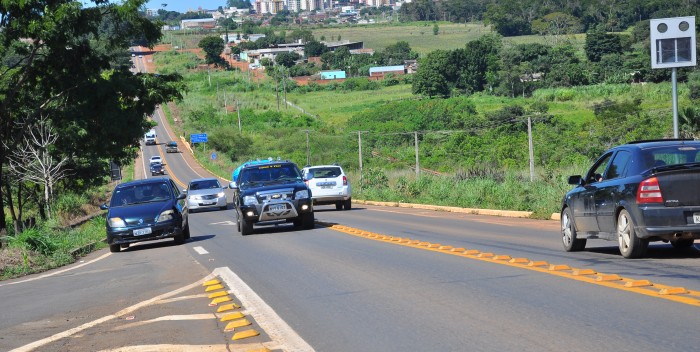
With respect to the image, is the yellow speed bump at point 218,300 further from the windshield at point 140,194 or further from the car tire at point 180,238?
the windshield at point 140,194

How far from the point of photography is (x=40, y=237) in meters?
21.2

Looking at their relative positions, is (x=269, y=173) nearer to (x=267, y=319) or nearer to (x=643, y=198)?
(x=643, y=198)

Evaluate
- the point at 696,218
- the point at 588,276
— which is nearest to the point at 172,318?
the point at 588,276

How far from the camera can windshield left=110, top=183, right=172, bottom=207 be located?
22.8m

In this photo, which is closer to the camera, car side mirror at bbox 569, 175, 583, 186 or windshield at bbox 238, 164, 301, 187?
car side mirror at bbox 569, 175, 583, 186

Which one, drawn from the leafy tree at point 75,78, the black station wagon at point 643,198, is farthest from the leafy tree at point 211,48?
the black station wagon at point 643,198

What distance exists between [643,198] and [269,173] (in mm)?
13134

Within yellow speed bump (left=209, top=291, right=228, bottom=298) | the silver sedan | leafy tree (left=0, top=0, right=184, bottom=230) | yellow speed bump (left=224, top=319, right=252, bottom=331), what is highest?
leafy tree (left=0, top=0, right=184, bottom=230)

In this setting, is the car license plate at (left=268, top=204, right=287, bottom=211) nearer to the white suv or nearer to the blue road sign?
the white suv

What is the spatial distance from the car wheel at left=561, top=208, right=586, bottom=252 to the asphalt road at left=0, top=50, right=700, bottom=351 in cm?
15

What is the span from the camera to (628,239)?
42.0 ft

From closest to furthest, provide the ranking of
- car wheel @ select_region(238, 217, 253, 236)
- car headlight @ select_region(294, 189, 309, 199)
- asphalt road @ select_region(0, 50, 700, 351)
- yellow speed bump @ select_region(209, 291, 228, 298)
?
asphalt road @ select_region(0, 50, 700, 351)
yellow speed bump @ select_region(209, 291, 228, 298)
car headlight @ select_region(294, 189, 309, 199)
car wheel @ select_region(238, 217, 253, 236)

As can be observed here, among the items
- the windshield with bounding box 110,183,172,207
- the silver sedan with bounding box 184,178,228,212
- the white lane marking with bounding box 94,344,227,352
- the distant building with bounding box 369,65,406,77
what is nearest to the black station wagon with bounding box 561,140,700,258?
the white lane marking with bounding box 94,344,227,352

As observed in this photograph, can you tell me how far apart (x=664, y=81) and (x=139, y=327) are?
82672mm
